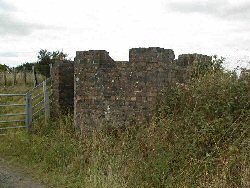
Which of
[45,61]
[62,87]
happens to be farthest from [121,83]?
[45,61]

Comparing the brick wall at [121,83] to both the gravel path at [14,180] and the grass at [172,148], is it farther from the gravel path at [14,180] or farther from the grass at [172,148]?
the gravel path at [14,180]

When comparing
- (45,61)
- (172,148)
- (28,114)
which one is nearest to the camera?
(172,148)

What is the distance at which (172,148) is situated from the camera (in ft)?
21.0

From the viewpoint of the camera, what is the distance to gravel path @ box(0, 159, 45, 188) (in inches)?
256

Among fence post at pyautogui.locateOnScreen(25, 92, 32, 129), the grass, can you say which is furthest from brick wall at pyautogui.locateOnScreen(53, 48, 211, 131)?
fence post at pyautogui.locateOnScreen(25, 92, 32, 129)

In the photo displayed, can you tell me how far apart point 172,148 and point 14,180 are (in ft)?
9.99

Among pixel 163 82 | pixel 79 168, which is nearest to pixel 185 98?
pixel 163 82

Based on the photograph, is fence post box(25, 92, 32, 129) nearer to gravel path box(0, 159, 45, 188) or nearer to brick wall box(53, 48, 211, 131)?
brick wall box(53, 48, 211, 131)

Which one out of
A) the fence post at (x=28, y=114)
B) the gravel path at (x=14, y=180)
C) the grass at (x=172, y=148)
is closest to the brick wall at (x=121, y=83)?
the grass at (x=172, y=148)

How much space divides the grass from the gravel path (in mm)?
255

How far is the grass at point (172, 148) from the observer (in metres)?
5.68

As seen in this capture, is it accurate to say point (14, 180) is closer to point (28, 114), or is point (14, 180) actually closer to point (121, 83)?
point (121, 83)

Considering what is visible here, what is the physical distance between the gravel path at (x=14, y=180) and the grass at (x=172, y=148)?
10.0 inches

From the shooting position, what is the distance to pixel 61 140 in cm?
831
